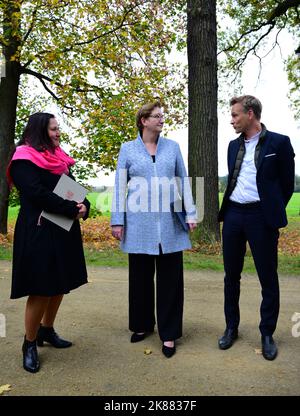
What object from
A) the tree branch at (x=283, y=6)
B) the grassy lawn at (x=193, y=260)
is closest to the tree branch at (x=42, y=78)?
the grassy lawn at (x=193, y=260)

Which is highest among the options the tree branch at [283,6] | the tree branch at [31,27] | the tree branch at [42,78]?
the tree branch at [283,6]

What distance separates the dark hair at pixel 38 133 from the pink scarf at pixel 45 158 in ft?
0.15

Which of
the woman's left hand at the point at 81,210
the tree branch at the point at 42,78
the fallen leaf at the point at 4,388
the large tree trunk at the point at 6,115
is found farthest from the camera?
the tree branch at the point at 42,78

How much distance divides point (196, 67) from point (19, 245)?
7.35 metres

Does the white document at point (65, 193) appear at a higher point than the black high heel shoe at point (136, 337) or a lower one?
higher

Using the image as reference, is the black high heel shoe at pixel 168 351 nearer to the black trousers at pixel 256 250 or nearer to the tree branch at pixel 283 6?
the black trousers at pixel 256 250

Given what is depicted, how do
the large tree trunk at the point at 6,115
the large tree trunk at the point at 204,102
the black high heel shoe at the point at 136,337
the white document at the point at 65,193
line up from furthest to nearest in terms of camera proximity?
1. the large tree trunk at the point at 6,115
2. the large tree trunk at the point at 204,102
3. the black high heel shoe at the point at 136,337
4. the white document at the point at 65,193

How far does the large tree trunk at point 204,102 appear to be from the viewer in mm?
9930

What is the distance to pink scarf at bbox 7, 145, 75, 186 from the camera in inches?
146

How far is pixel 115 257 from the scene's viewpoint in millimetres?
9023
